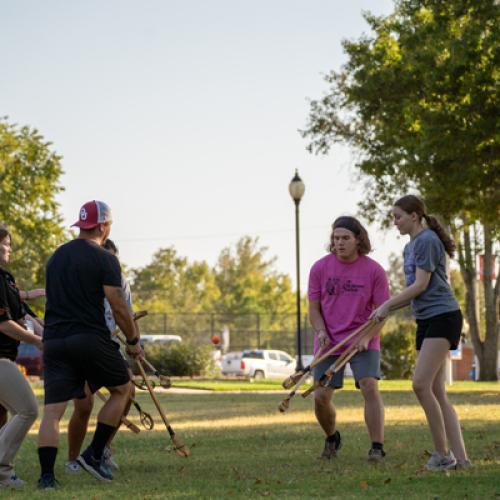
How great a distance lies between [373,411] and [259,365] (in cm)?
4591

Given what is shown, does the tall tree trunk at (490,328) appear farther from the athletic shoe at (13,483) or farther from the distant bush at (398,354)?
the athletic shoe at (13,483)

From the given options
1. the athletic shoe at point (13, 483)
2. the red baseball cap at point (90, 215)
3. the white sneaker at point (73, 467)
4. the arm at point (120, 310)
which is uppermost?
the red baseball cap at point (90, 215)

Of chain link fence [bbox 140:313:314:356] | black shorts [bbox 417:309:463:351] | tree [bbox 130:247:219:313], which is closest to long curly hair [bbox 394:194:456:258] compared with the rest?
black shorts [bbox 417:309:463:351]

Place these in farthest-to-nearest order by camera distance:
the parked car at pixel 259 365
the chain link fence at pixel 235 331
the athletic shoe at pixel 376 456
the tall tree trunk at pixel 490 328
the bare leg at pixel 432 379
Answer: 1. the chain link fence at pixel 235 331
2. the parked car at pixel 259 365
3. the tall tree trunk at pixel 490 328
4. the athletic shoe at pixel 376 456
5. the bare leg at pixel 432 379

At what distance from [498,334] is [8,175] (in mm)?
18330

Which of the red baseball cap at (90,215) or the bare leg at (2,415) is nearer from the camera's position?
the red baseball cap at (90,215)

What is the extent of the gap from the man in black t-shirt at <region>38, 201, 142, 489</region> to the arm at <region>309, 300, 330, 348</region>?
204cm

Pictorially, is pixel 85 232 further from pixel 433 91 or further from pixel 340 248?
pixel 433 91

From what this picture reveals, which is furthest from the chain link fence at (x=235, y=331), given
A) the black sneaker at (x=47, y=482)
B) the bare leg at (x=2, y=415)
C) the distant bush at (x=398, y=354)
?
Answer: the black sneaker at (x=47, y=482)

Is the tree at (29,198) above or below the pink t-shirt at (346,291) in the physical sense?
above

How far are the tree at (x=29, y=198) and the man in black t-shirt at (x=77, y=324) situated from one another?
37.2 meters

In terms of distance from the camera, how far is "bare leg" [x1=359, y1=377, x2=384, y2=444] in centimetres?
1020

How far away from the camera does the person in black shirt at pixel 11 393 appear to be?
8.91m

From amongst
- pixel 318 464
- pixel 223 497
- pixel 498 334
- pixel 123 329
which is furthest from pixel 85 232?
pixel 498 334
